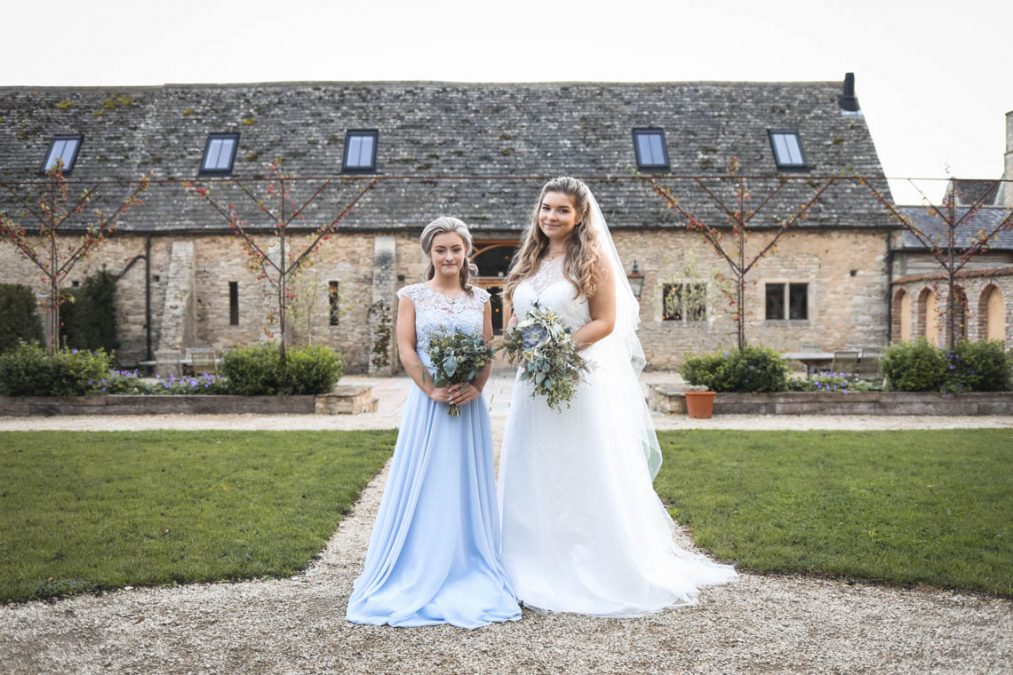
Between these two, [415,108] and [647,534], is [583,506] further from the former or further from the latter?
[415,108]

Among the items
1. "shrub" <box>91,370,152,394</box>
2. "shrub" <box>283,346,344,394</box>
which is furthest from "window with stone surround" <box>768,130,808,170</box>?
"shrub" <box>91,370,152,394</box>

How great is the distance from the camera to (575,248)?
4.42m

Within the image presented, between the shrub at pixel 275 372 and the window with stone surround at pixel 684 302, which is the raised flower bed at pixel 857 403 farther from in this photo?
the window with stone surround at pixel 684 302

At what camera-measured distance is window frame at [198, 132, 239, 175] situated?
2052 centimetres

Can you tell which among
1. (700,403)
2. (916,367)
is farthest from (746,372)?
(916,367)

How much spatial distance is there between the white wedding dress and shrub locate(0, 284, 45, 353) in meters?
17.0

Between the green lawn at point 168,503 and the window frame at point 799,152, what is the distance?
1487cm

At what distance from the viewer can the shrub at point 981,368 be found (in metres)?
12.5

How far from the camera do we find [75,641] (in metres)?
3.79

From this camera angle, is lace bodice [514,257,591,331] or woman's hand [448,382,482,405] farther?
lace bodice [514,257,591,331]

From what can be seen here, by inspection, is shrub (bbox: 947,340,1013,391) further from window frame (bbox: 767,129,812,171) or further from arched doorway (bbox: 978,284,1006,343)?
window frame (bbox: 767,129,812,171)

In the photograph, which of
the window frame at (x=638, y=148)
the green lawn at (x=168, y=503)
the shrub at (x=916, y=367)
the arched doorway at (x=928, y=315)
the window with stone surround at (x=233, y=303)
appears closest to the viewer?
the green lawn at (x=168, y=503)

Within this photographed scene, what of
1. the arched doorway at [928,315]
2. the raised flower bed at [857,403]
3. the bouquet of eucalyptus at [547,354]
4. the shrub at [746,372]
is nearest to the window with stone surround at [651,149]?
the arched doorway at [928,315]

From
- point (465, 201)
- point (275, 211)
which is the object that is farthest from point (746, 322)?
point (275, 211)
